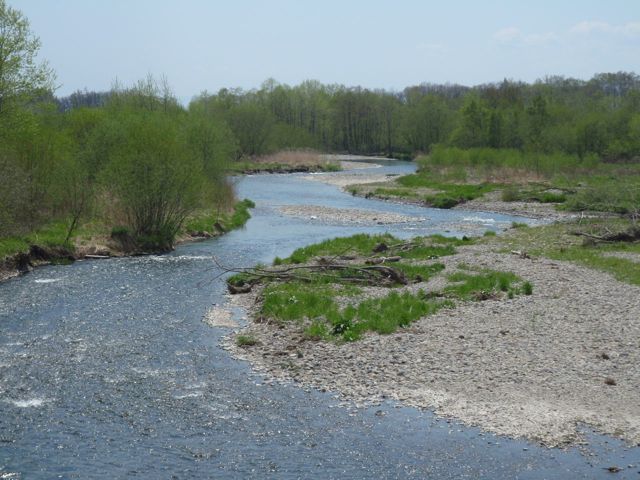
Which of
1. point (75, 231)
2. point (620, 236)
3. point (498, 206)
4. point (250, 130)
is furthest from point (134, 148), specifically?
point (250, 130)

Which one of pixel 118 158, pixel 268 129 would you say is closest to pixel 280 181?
pixel 268 129

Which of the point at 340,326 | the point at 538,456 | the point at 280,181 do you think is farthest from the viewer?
the point at 280,181

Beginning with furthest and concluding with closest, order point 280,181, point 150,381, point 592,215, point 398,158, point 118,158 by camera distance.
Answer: point 398,158
point 280,181
point 592,215
point 118,158
point 150,381

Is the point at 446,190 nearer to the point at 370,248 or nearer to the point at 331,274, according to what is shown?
the point at 370,248

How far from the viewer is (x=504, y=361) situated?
19719 millimetres

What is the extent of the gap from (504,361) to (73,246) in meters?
27.8

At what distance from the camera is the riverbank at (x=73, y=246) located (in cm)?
3541

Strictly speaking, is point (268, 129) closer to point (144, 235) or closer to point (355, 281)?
point (144, 235)

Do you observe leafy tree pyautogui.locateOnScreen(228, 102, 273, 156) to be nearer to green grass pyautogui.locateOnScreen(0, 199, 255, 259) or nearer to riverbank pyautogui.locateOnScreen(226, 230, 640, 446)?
green grass pyautogui.locateOnScreen(0, 199, 255, 259)

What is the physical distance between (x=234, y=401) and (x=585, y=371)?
9.41 metres

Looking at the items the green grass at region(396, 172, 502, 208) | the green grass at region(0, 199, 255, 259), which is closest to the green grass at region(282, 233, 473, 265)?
the green grass at region(0, 199, 255, 259)

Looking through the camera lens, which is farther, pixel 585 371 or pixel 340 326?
pixel 340 326

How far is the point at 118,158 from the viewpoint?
43125mm

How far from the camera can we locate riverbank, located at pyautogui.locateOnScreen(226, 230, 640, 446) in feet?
53.7
